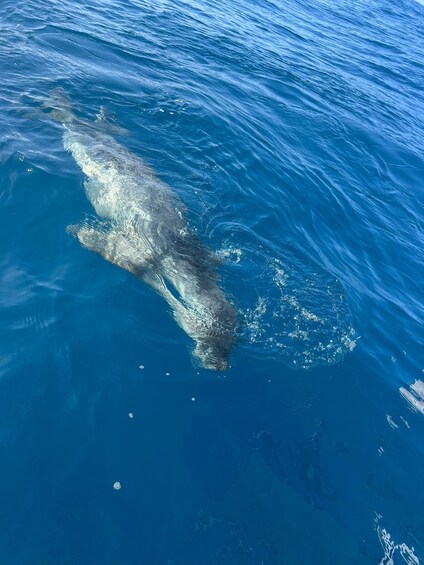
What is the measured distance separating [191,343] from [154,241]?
11.3 ft

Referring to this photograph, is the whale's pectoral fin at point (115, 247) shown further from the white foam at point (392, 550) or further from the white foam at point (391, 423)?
the white foam at point (392, 550)

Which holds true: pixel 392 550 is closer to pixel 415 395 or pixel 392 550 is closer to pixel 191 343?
pixel 415 395

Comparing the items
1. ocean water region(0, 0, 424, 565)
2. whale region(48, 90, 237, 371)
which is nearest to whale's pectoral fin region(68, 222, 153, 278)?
whale region(48, 90, 237, 371)

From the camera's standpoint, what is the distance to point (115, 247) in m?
12.5

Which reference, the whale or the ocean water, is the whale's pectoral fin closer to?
the whale

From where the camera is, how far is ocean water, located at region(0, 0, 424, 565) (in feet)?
27.3

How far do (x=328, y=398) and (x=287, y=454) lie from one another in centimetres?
197

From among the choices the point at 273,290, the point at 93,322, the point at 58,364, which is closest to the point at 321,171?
the point at 273,290

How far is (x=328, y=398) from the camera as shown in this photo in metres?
11.0

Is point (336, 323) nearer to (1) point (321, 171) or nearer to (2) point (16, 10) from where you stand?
(1) point (321, 171)

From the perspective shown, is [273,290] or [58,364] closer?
[58,364]

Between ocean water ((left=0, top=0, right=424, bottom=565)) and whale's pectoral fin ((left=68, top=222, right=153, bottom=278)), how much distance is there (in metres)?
0.24

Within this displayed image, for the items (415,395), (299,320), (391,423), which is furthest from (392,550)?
(299,320)

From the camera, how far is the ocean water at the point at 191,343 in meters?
8.32
